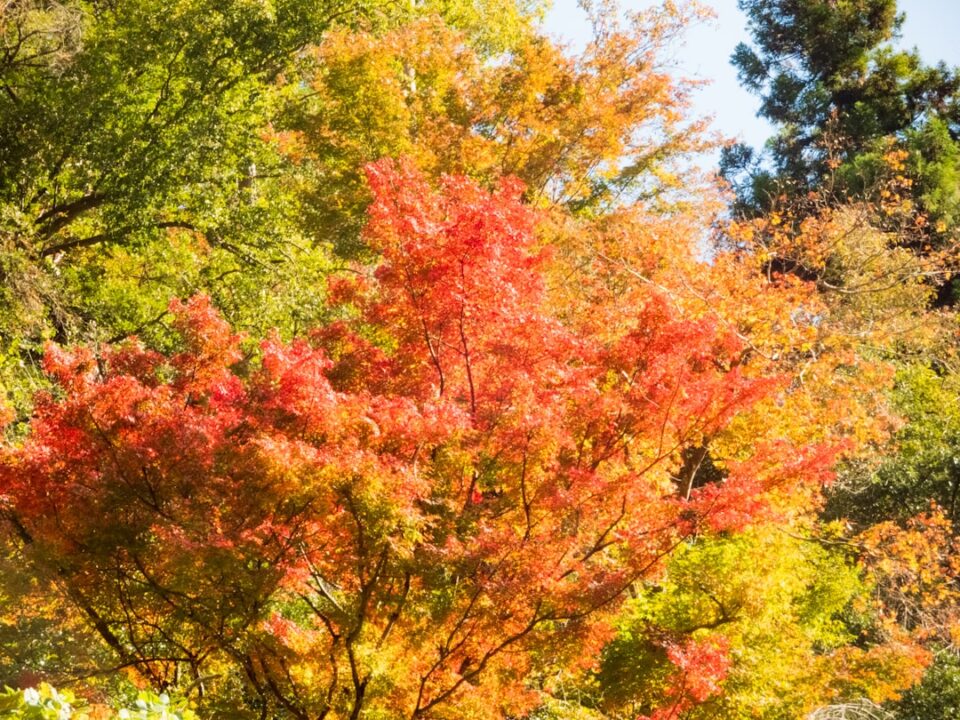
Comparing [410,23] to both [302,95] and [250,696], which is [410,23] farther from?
[250,696]

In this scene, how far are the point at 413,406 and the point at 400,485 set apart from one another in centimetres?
60

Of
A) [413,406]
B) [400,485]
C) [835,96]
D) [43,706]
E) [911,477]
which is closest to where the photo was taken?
[43,706]

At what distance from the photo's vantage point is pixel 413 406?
244 inches

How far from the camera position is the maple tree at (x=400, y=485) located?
6195mm

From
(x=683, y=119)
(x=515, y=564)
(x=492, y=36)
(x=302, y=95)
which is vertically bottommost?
(x=515, y=564)

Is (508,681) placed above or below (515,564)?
below

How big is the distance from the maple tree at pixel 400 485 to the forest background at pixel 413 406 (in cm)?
3

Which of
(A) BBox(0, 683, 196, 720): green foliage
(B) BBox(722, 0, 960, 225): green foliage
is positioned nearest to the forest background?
(A) BBox(0, 683, 196, 720): green foliage

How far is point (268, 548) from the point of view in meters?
6.23

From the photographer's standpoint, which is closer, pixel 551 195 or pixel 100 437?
pixel 100 437

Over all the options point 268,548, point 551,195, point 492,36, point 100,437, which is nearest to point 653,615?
point 268,548

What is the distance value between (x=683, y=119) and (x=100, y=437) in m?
12.6

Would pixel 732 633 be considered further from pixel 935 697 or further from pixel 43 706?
pixel 43 706

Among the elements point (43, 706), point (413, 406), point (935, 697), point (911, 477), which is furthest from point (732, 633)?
point (911, 477)
